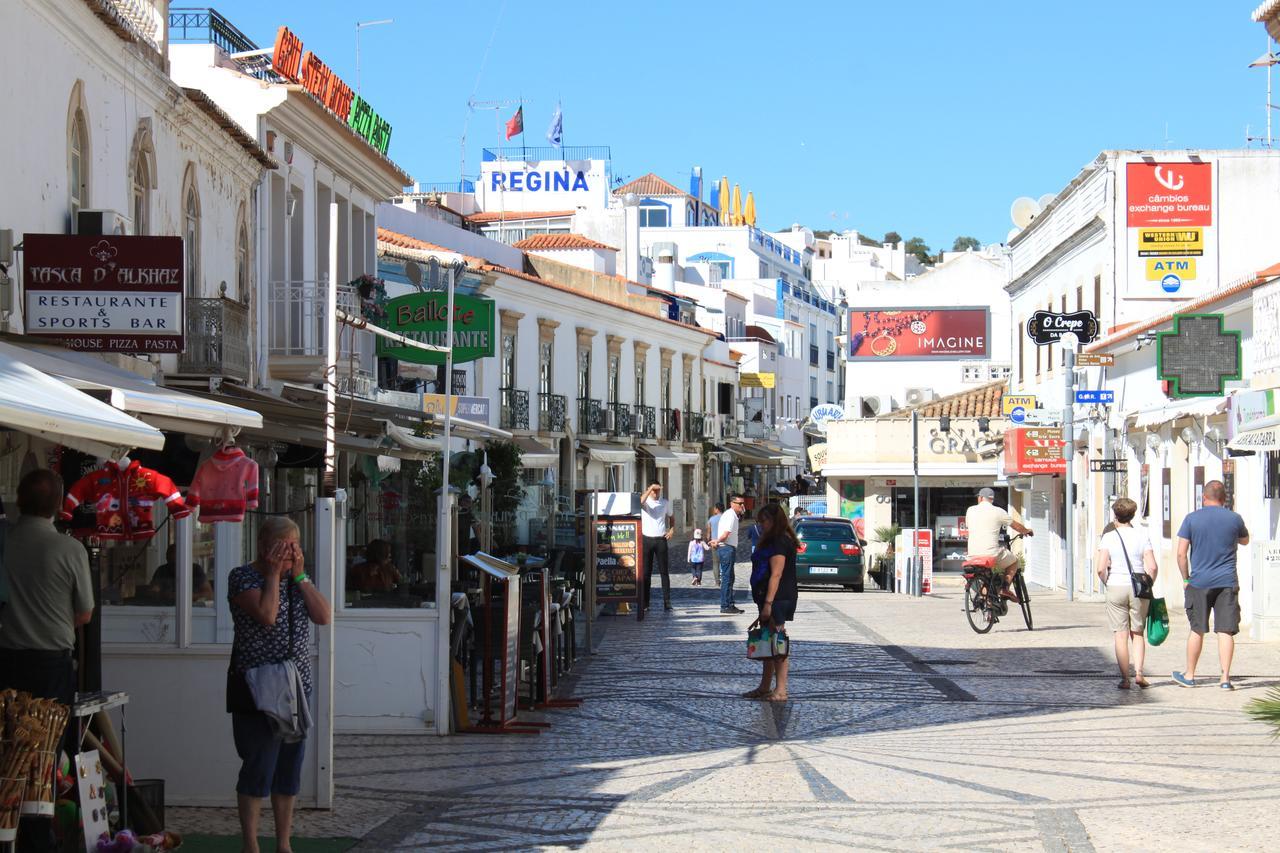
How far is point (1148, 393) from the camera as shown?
26.8 m

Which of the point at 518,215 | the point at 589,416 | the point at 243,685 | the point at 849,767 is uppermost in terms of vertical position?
the point at 518,215

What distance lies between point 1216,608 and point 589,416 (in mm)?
39964

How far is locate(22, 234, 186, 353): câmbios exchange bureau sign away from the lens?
13352 millimetres

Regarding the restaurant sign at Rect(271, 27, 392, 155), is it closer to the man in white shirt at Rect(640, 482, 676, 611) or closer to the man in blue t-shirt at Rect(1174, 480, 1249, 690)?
the man in white shirt at Rect(640, 482, 676, 611)

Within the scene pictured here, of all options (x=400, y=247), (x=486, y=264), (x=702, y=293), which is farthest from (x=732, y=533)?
(x=702, y=293)

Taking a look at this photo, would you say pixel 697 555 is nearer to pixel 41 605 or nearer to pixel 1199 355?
pixel 1199 355

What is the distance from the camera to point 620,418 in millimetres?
57219

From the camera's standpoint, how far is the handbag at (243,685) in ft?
25.9

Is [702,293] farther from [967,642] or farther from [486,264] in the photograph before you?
[967,642]

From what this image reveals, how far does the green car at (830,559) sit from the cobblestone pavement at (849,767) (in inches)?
624

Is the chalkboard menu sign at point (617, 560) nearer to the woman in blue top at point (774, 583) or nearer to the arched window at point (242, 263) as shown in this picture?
the arched window at point (242, 263)

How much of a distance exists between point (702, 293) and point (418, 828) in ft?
238

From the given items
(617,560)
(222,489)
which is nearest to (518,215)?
(617,560)

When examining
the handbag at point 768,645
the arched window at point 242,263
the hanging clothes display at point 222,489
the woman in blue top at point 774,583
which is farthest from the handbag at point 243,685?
the arched window at point 242,263
